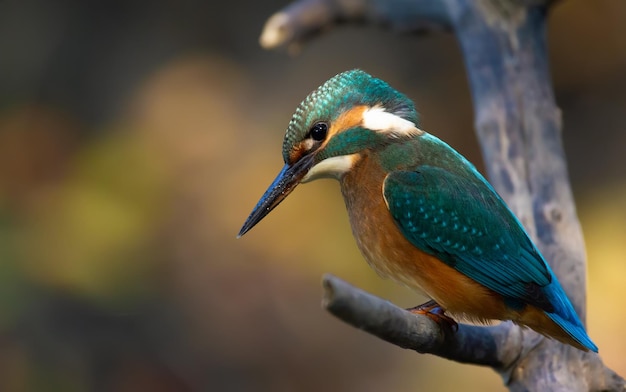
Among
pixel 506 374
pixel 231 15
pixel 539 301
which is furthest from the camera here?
pixel 231 15

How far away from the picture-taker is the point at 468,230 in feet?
6.00

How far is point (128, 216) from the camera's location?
3.76 m

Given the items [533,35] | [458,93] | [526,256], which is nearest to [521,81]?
[533,35]

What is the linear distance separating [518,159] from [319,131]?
67cm

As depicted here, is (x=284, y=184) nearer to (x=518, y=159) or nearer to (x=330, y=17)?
(x=518, y=159)

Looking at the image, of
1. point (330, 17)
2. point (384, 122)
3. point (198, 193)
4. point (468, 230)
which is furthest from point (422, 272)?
point (198, 193)

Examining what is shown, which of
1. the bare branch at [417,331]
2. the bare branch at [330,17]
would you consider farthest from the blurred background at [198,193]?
the bare branch at [417,331]

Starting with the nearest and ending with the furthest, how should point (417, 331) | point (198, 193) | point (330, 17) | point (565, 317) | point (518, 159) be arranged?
point (417, 331) → point (565, 317) → point (518, 159) → point (330, 17) → point (198, 193)

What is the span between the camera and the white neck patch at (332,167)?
184cm

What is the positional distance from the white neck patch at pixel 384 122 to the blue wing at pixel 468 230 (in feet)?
0.32

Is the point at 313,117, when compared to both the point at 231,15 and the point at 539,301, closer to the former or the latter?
the point at 539,301

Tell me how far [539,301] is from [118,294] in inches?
90.3

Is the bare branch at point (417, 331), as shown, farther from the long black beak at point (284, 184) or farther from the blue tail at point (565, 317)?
the long black beak at point (284, 184)

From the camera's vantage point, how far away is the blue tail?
1.74 meters
